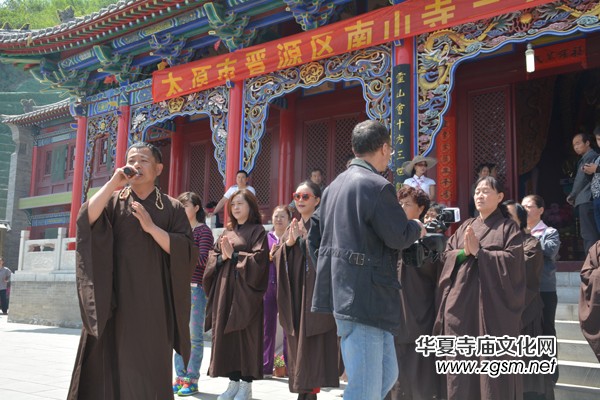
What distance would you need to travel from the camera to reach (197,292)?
5258 mm

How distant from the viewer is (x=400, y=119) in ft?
23.9

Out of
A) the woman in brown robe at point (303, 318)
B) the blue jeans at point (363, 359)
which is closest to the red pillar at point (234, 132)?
the woman in brown robe at point (303, 318)

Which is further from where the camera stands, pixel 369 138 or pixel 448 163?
pixel 448 163

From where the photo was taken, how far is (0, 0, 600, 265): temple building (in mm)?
7203

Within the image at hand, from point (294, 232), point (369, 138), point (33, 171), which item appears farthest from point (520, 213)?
point (33, 171)

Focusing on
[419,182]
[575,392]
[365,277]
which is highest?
[419,182]

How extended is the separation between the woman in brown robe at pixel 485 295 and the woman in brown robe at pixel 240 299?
1.43 meters

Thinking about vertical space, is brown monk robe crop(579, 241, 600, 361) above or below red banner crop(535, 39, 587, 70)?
below

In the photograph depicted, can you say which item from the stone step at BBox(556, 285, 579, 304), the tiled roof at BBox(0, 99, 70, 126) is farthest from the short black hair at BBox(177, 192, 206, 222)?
the tiled roof at BBox(0, 99, 70, 126)

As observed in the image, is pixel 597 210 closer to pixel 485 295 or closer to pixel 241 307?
pixel 485 295

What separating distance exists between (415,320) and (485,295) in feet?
1.81

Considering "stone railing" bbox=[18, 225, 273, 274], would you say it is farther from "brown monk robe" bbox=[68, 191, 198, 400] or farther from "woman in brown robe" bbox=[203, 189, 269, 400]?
"brown monk robe" bbox=[68, 191, 198, 400]

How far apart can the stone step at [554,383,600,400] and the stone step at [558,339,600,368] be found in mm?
409

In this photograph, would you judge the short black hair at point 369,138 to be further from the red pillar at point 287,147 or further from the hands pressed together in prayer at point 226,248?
the red pillar at point 287,147
